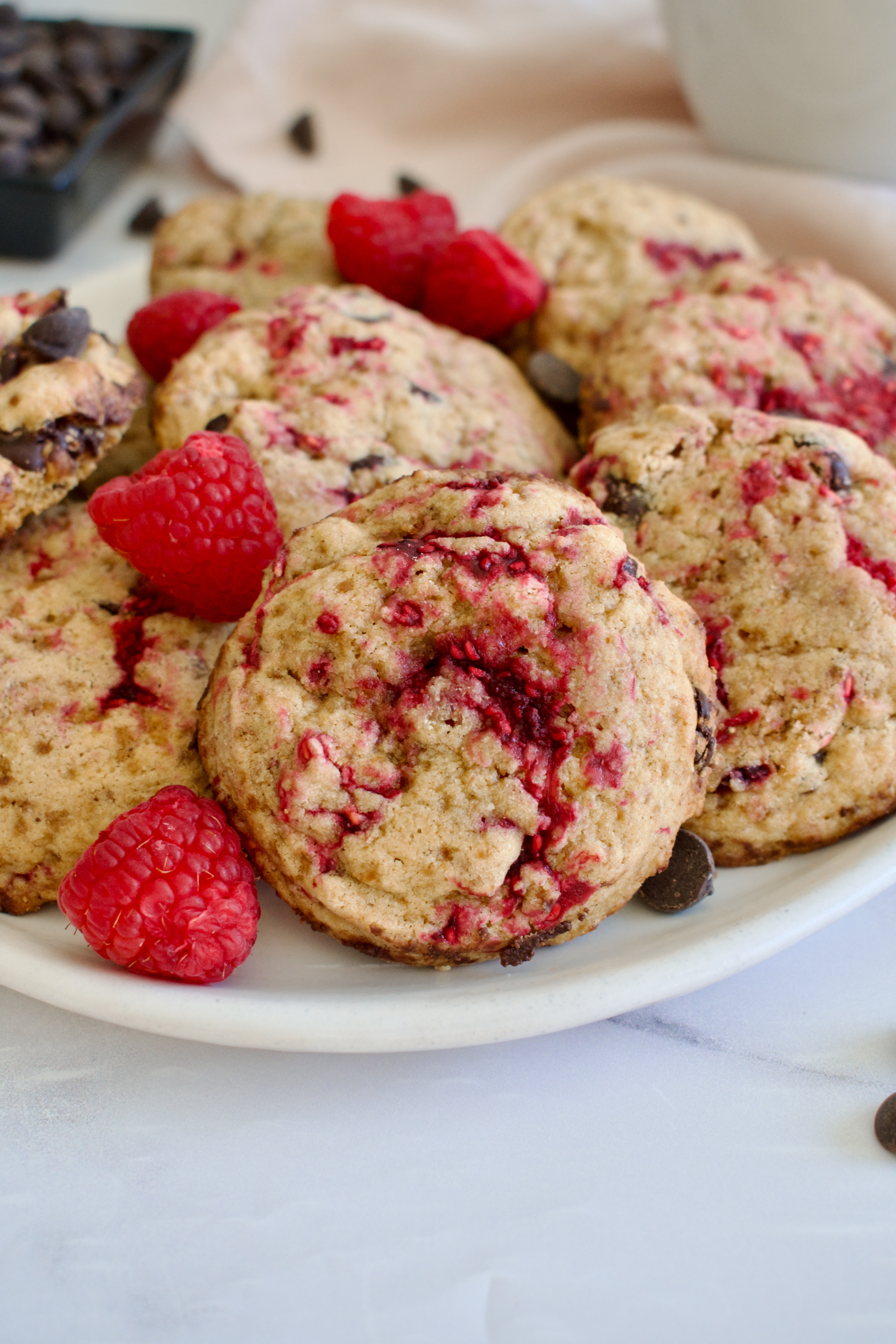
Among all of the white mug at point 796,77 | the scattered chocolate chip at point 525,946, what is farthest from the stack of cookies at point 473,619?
the white mug at point 796,77

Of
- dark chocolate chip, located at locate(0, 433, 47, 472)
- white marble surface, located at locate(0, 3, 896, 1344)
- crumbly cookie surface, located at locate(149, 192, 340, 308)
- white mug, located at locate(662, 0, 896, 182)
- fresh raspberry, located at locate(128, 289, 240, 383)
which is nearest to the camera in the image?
white marble surface, located at locate(0, 3, 896, 1344)

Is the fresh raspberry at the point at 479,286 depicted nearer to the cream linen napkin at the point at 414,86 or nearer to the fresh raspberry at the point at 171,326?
the fresh raspberry at the point at 171,326

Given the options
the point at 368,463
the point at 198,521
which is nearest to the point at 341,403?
the point at 368,463

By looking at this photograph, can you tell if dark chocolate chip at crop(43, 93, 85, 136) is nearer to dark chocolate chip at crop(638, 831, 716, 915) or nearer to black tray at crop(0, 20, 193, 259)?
black tray at crop(0, 20, 193, 259)

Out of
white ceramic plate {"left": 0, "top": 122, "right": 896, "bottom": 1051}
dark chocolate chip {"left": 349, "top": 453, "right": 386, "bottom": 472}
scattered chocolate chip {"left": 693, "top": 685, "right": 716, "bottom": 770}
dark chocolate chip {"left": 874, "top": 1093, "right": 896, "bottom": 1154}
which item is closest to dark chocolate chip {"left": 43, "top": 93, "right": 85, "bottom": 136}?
dark chocolate chip {"left": 349, "top": 453, "right": 386, "bottom": 472}

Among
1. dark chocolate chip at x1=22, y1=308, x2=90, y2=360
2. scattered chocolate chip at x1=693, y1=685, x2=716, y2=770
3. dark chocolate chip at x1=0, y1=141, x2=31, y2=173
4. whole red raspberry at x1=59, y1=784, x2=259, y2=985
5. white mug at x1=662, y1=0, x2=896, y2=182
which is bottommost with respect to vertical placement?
dark chocolate chip at x1=0, y1=141, x2=31, y2=173

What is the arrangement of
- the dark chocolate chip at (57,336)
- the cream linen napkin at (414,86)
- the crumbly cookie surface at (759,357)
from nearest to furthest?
the dark chocolate chip at (57,336)
the crumbly cookie surface at (759,357)
the cream linen napkin at (414,86)

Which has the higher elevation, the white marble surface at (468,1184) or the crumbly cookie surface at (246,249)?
the crumbly cookie surface at (246,249)
